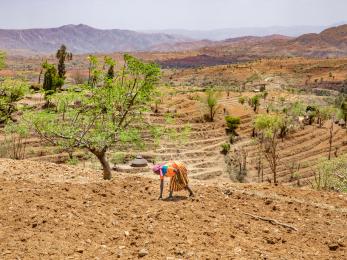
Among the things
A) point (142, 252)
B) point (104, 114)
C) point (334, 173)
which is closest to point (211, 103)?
point (334, 173)

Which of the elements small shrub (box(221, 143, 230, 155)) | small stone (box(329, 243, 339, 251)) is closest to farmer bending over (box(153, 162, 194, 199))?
small stone (box(329, 243, 339, 251))

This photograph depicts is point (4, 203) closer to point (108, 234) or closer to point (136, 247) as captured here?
point (108, 234)

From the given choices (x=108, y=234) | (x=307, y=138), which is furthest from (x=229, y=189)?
(x=307, y=138)

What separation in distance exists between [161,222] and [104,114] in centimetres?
732

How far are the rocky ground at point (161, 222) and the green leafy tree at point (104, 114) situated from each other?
1994 millimetres

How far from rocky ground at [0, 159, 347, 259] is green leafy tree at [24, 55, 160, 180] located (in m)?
1.99

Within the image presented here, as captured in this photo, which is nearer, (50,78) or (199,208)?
(199,208)

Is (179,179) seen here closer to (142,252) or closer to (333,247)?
(142,252)

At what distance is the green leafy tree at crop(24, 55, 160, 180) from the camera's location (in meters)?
15.1

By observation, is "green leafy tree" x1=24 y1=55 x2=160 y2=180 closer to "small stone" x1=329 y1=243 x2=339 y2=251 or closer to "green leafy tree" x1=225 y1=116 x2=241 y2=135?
"small stone" x1=329 y1=243 x2=339 y2=251

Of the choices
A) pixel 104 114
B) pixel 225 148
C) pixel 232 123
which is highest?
pixel 104 114

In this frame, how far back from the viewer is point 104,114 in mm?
16656

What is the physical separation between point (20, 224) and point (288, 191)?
28.4 ft

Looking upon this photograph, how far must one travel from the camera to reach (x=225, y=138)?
62.2m
